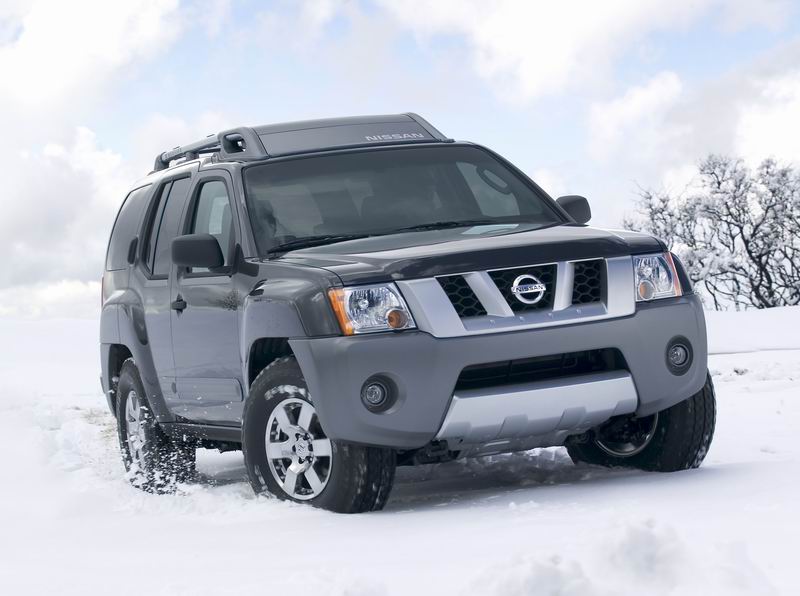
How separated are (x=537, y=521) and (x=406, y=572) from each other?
92 centimetres

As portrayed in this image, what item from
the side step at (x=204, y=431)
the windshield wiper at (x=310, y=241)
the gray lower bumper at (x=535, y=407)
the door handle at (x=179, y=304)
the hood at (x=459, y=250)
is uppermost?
the windshield wiper at (x=310, y=241)

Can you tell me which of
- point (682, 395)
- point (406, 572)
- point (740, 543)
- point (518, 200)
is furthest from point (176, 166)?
point (740, 543)

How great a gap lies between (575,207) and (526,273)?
1562 mm

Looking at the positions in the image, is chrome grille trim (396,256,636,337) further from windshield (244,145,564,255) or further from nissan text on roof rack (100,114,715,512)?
windshield (244,145,564,255)

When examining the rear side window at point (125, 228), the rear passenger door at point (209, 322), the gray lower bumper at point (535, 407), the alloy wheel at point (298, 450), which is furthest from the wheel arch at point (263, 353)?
the rear side window at point (125, 228)

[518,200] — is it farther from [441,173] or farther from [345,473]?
[345,473]

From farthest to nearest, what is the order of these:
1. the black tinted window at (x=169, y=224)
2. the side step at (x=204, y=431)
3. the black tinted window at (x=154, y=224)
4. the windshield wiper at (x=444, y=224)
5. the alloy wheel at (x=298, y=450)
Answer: the black tinted window at (x=154, y=224) < the black tinted window at (x=169, y=224) < the side step at (x=204, y=431) < the windshield wiper at (x=444, y=224) < the alloy wheel at (x=298, y=450)

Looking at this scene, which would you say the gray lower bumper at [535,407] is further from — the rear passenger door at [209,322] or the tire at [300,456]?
the rear passenger door at [209,322]

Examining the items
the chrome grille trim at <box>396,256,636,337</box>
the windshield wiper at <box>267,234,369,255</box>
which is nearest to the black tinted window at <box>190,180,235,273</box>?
the windshield wiper at <box>267,234,369,255</box>

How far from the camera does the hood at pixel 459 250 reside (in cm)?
550

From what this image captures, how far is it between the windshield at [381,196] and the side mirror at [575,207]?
0.27 ft

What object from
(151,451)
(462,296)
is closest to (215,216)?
(151,451)

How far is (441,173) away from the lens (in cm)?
713

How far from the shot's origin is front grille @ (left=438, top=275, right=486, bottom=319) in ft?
18.1
